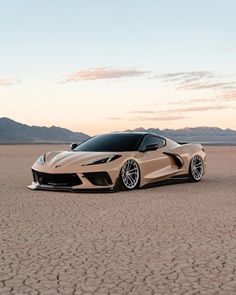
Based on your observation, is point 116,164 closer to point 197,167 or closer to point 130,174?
point 130,174

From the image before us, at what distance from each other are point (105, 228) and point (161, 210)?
72.2 inches

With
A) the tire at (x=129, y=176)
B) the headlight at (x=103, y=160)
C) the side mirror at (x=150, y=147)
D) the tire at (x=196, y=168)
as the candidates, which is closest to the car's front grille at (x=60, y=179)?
the headlight at (x=103, y=160)

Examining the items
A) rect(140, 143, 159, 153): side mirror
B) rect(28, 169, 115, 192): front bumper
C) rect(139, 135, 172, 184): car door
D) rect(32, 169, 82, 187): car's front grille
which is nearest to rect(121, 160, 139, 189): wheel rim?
rect(139, 135, 172, 184): car door

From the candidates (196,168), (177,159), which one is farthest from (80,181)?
(196,168)

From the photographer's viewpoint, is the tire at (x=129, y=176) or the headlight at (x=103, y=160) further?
the tire at (x=129, y=176)

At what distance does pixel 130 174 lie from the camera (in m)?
11.6

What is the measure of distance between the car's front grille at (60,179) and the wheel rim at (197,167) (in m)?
3.58

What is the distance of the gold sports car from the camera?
436 inches

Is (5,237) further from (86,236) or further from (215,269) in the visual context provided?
(215,269)

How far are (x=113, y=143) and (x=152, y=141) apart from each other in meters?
0.92

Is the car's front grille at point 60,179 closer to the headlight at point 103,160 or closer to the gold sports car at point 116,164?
the gold sports car at point 116,164

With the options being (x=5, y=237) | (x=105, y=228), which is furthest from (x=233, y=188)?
(x=5, y=237)

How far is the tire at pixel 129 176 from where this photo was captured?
11.3 m

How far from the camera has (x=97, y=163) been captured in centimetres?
1111
